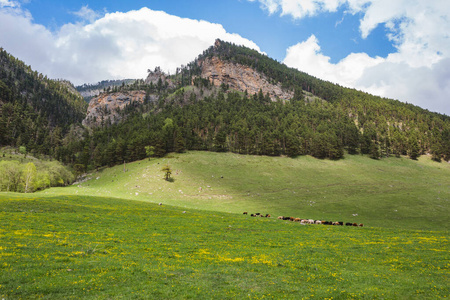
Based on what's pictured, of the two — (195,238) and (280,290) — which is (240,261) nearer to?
(280,290)

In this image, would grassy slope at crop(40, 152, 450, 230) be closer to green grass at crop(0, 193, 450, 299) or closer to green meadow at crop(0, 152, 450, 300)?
green meadow at crop(0, 152, 450, 300)

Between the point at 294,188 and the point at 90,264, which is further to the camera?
the point at 294,188

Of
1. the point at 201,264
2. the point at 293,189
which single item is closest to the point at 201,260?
the point at 201,264

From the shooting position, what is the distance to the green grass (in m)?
11.1

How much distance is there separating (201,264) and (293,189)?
66337mm

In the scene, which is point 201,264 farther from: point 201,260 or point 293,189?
point 293,189

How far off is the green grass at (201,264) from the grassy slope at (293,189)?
29193 mm

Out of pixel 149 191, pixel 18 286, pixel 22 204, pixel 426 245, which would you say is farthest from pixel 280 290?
pixel 149 191

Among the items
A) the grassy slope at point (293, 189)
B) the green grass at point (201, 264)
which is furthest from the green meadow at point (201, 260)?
the grassy slope at point (293, 189)

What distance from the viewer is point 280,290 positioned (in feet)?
39.8

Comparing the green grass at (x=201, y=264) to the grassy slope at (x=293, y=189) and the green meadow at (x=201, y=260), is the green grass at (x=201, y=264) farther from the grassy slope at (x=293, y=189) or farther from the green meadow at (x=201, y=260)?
the grassy slope at (x=293, y=189)

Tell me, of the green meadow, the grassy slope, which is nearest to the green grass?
the green meadow

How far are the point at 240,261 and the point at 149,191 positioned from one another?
195 feet

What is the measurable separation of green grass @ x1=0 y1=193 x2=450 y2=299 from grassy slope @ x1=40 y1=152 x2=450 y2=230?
2919cm
